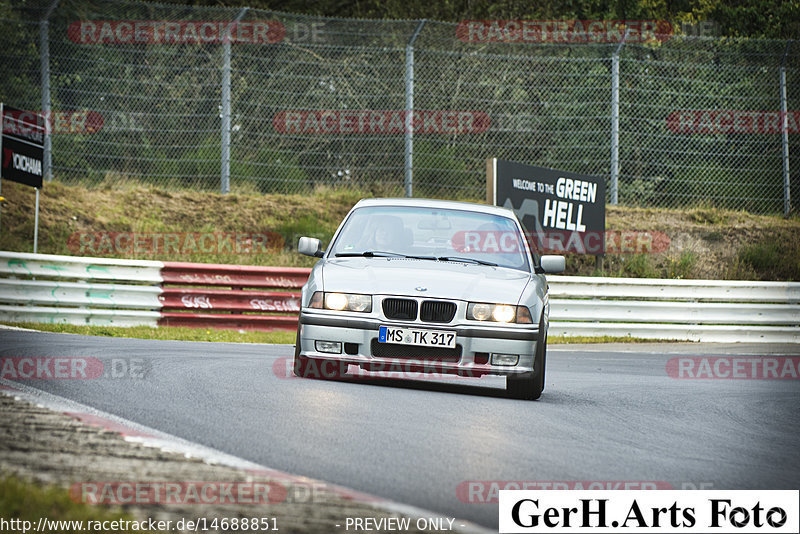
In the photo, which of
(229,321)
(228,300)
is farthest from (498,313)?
(228,300)

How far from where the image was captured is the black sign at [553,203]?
1931 centimetres

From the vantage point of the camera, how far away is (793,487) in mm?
5742

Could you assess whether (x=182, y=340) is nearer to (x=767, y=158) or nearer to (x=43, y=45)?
(x=43, y=45)

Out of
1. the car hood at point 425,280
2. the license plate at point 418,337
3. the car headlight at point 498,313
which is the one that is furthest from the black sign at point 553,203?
the license plate at point 418,337

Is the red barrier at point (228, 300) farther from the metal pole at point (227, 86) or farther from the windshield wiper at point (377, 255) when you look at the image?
the windshield wiper at point (377, 255)

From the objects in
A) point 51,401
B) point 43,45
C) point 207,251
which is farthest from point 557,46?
point 51,401

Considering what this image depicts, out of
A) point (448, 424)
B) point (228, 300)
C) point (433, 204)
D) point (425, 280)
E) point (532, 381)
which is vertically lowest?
point (448, 424)

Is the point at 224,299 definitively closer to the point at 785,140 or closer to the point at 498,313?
the point at 498,313

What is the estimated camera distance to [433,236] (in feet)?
32.9

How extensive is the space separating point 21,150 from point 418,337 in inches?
407

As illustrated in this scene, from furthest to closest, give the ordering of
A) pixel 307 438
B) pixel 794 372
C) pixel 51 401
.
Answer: pixel 794 372 → pixel 51 401 → pixel 307 438

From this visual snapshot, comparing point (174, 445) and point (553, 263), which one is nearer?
point (174, 445)

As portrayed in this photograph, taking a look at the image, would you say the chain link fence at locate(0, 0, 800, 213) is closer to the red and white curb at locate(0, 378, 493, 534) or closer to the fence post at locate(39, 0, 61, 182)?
the fence post at locate(39, 0, 61, 182)

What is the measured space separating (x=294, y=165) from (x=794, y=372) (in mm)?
9771
